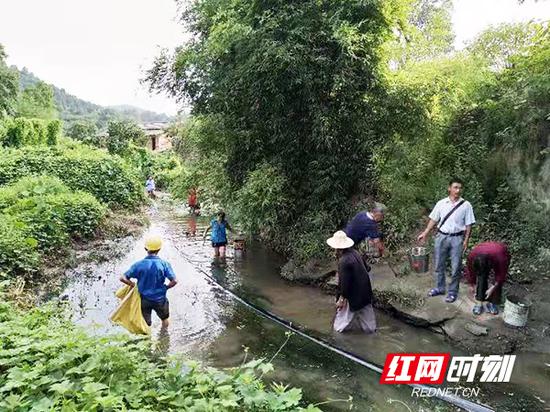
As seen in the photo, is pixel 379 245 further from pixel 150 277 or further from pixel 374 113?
pixel 150 277

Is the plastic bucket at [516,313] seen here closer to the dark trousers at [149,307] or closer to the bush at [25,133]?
the dark trousers at [149,307]

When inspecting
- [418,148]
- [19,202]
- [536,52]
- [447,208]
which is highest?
[536,52]

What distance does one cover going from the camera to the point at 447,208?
700 centimetres

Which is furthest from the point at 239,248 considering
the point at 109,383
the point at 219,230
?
the point at 109,383

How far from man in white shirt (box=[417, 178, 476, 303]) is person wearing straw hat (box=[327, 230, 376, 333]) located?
136 cm

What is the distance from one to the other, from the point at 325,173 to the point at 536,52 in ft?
14.7

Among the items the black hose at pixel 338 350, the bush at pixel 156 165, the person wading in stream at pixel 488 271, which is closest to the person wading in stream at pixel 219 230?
the black hose at pixel 338 350

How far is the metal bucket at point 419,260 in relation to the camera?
26.1ft

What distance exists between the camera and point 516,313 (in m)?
6.27

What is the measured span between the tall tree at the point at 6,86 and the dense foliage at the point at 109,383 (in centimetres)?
3760

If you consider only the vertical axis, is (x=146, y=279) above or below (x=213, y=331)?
above

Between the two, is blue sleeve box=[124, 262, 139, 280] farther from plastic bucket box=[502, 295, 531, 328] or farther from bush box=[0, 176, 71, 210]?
bush box=[0, 176, 71, 210]

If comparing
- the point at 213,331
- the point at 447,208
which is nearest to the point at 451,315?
the point at 447,208

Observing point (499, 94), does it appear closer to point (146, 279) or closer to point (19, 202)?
point (146, 279)
